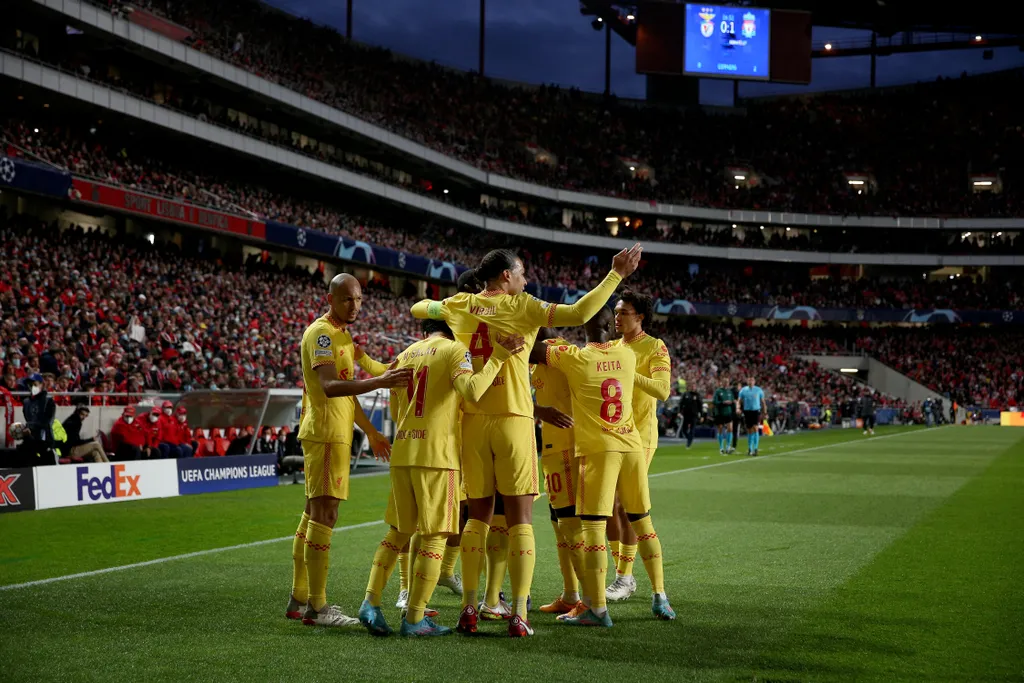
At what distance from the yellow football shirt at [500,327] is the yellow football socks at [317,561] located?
1447 mm

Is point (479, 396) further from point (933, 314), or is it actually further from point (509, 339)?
point (933, 314)

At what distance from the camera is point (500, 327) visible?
22.5 ft

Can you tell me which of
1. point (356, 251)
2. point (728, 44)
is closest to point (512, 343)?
point (356, 251)

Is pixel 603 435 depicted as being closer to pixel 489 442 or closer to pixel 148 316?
pixel 489 442

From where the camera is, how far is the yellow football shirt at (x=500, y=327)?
6797 mm

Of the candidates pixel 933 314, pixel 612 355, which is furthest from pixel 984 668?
pixel 933 314

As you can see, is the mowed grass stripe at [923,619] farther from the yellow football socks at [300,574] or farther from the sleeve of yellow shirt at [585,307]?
the yellow football socks at [300,574]

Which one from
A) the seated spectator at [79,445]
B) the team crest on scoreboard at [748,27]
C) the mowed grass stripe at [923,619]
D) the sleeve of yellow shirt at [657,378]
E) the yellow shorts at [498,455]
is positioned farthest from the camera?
the team crest on scoreboard at [748,27]

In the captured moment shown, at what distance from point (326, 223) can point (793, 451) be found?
26952mm

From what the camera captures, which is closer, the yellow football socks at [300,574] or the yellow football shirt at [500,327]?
the yellow football shirt at [500,327]

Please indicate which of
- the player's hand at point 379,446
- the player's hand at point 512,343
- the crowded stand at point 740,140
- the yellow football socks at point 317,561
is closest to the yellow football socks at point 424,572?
the yellow football socks at point 317,561

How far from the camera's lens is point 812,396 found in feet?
207

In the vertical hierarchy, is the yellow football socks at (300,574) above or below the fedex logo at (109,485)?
above

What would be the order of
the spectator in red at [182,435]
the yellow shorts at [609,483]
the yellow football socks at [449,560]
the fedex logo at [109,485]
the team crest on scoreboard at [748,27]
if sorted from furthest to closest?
the team crest on scoreboard at [748,27] < the spectator in red at [182,435] < the fedex logo at [109,485] < the yellow football socks at [449,560] < the yellow shorts at [609,483]
